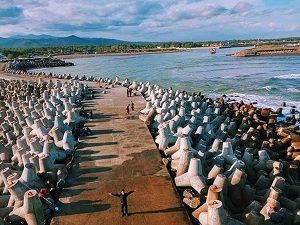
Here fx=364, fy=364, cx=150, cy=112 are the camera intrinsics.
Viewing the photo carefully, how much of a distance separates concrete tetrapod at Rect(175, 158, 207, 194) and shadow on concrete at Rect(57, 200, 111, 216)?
2.66 metres

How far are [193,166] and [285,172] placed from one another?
4150 millimetres

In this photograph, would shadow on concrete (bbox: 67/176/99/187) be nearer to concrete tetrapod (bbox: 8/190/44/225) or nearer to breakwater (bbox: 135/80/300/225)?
concrete tetrapod (bbox: 8/190/44/225)

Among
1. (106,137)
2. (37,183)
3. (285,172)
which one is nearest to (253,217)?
(285,172)

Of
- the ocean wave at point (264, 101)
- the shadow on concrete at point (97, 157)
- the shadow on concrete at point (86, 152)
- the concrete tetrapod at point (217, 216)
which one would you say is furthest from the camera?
the ocean wave at point (264, 101)

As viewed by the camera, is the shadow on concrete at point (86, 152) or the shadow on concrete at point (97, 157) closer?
the shadow on concrete at point (97, 157)

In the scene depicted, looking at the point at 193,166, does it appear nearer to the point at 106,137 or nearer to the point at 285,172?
the point at 285,172

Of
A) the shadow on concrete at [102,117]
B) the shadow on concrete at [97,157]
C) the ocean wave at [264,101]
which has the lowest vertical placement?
the ocean wave at [264,101]

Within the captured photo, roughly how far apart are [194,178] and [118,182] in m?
2.69

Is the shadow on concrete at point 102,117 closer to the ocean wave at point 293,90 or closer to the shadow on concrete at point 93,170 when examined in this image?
the shadow on concrete at point 93,170

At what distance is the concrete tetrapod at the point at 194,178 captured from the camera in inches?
450

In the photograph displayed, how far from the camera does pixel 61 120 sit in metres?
18.2

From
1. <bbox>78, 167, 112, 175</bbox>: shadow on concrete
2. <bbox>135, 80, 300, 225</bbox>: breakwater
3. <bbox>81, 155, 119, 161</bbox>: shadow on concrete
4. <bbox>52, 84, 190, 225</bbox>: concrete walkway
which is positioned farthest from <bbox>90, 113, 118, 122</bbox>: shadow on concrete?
<bbox>78, 167, 112, 175</bbox>: shadow on concrete

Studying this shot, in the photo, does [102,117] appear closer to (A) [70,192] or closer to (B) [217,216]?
(A) [70,192]

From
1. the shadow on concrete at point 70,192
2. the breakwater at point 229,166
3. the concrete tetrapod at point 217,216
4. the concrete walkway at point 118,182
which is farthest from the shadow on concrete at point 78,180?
the concrete tetrapod at point 217,216
